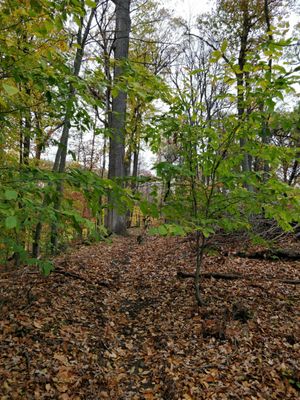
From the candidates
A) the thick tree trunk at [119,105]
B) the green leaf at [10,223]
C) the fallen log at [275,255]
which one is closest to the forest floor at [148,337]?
the fallen log at [275,255]

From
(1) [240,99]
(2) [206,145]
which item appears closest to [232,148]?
(2) [206,145]

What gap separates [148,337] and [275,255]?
4.07 meters

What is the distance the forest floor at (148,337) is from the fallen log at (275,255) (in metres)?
0.41

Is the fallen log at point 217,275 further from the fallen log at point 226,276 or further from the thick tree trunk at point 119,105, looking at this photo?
the thick tree trunk at point 119,105

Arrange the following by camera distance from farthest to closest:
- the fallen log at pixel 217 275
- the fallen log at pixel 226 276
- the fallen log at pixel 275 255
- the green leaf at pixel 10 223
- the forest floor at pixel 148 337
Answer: the fallen log at pixel 275 255 < the fallen log at pixel 217 275 < the fallen log at pixel 226 276 < the forest floor at pixel 148 337 < the green leaf at pixel 10 223

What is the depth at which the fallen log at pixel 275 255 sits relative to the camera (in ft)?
20.7

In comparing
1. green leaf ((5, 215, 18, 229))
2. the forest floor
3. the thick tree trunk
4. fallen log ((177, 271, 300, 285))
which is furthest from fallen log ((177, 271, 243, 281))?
green leaf ((5, 215, 18, 229))

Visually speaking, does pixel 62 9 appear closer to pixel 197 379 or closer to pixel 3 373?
pixel 3 373

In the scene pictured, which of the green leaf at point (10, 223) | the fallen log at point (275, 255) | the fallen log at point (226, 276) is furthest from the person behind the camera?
the fallen log at point (275, 255)

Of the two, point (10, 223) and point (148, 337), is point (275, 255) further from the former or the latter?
point (10, 223)

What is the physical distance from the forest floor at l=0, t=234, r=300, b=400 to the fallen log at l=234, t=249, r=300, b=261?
413mm

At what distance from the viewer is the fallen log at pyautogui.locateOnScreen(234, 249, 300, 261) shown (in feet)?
20.7

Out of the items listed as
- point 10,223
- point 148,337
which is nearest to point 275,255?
point 148,337

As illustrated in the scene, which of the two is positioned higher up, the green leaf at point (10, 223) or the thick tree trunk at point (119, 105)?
the thick tree trunk at point (119, 105)
